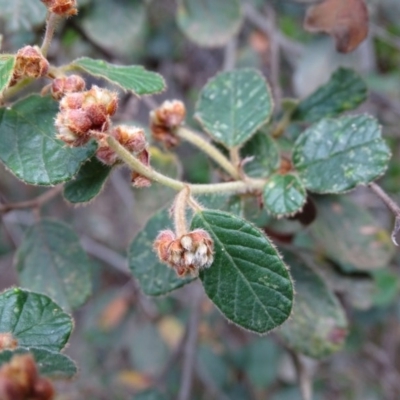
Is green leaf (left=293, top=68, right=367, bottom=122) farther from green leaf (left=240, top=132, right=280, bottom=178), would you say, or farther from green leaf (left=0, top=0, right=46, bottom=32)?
green leaf (left=0, top=0, right=46, bottom=32)

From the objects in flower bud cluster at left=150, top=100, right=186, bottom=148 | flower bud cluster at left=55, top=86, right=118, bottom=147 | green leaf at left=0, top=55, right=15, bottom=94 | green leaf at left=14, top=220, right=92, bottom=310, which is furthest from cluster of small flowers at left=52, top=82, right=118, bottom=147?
green leaf at left=14, top=220, right=92, bottom=310

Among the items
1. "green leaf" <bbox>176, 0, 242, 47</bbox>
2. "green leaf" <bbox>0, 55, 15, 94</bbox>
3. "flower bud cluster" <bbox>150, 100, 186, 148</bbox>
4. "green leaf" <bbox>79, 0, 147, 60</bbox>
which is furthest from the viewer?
"green leaf" <bbox>176, 0, 242, 47</bbox>

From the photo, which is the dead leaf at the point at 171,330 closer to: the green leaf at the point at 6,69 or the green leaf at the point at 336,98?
the green leaf at the point at 336,98

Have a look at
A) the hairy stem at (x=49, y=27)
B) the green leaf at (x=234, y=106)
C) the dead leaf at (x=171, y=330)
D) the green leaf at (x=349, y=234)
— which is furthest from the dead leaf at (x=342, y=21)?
the dead leaf at (x=171, y=330)

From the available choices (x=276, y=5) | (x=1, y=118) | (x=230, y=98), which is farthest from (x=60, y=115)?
(x=276, y=5)

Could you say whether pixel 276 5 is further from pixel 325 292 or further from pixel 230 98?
pixel 325 292

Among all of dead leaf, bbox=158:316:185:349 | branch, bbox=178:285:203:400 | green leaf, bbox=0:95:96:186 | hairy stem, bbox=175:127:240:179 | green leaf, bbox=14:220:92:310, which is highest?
green leaf, bbox=0:95:96:186
